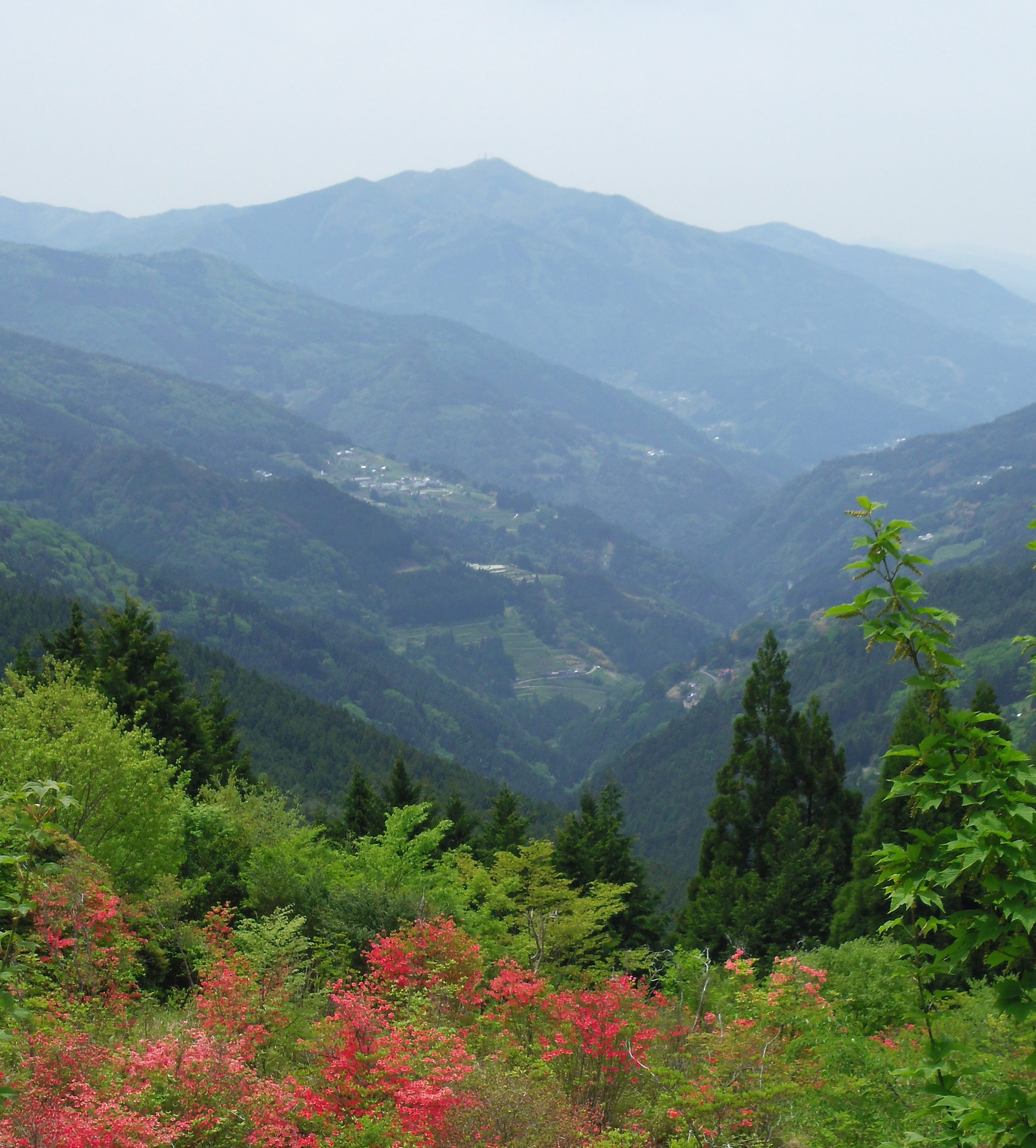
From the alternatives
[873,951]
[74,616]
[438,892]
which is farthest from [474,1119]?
[74,616]

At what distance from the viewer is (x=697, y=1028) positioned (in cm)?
2556

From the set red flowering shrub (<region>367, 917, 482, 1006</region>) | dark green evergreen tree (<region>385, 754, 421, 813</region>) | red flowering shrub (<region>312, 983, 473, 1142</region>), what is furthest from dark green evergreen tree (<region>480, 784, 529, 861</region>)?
red flowering shrub (<region>312, 983, 473, 1142</region>)

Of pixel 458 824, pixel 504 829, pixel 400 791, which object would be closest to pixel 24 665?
pixel 400 791

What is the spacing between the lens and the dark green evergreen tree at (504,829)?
60406 millimetres

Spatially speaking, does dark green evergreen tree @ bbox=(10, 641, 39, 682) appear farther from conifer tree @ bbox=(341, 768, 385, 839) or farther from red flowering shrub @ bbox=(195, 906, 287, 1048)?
red flowering shrub @ bbox=(195, 906, 287, 1048)

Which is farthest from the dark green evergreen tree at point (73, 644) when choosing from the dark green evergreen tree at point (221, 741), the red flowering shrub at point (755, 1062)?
the red flowering shrub at point (755, 1062)

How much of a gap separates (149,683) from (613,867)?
30.0 metres

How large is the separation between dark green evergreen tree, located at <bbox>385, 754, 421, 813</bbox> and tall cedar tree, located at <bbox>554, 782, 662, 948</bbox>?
408 inches

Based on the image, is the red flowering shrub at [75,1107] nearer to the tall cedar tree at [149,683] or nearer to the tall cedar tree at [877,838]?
the tall cedar tree at [877,838]

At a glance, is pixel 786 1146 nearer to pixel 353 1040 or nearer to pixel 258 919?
pixel 353 1040

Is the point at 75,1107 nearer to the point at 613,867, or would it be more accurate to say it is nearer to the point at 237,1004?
the point at 237,1004

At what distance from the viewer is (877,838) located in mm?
46125

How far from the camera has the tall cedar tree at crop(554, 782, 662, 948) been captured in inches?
2298

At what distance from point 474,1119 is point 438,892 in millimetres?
A: 18341
